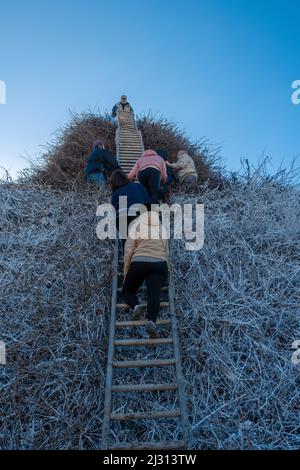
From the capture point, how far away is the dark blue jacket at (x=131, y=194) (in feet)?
13.6

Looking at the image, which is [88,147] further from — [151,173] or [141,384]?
[141,384]

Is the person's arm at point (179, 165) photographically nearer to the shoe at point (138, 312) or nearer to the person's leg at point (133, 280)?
the person's leg at point (133, 280)

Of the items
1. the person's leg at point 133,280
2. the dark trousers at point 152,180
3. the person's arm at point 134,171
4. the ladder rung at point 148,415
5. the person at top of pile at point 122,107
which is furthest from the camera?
the person at top of pile at point 122,107

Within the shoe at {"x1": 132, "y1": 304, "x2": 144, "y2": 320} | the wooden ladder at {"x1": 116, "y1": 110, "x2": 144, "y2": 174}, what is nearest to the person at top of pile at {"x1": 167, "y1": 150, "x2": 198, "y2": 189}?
the wooden ladder at {"x1": 116, "y1": 110, "x2": 144, "y2": 174}

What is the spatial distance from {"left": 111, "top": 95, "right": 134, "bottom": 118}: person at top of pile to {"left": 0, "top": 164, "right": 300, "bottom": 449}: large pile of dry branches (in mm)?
5854

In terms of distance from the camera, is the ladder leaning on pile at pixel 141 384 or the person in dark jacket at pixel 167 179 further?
the person in dark jacket at pixel 167 179

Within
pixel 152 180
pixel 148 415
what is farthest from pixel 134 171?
pixel 148 415

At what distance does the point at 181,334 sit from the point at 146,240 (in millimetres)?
1104

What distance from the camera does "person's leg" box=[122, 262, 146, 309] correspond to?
3420mm

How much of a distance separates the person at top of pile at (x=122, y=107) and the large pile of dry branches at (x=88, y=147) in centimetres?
32

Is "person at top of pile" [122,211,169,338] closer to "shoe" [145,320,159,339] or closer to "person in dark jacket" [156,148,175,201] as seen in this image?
"shoe" [145,320,159,339]

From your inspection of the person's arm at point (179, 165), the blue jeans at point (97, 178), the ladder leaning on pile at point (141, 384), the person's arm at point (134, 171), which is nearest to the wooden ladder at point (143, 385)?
the ladder leaning on pile at point (141, 384)

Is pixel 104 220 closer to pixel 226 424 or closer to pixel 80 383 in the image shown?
pixel 80 383

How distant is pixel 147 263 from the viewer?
3373mm
